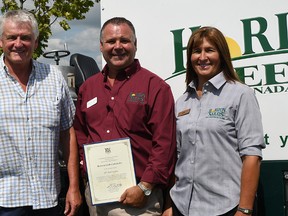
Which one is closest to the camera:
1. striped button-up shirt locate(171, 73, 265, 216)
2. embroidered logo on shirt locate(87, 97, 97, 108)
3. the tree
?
striped button-up shirt locate(171, 73, 265, 216)

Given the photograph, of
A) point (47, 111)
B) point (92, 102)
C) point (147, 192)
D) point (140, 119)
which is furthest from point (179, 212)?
point (47, 111)

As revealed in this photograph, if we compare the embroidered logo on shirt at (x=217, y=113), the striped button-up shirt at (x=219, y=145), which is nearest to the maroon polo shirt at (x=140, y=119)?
the striped button-up shirt at (x=219, y=145)

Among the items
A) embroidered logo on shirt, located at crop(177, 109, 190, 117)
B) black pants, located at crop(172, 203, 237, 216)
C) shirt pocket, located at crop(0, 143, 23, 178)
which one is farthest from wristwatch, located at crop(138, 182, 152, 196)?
shirt pocket, located at crop(0, 143, 23, 178)

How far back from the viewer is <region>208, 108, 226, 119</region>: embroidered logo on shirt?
2.38 meters

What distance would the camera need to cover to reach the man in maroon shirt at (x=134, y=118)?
2584 mm

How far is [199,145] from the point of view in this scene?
2416mm

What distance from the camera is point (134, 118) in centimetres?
262

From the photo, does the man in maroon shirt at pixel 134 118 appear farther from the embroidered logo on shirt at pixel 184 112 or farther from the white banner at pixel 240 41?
the white banner at pixel 240 41

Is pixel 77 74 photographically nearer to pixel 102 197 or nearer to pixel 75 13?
pixel 102 197

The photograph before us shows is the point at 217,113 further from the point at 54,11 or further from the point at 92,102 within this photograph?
the point at 54,11

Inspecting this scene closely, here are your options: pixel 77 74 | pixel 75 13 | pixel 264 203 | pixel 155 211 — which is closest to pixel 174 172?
pixel 155 211

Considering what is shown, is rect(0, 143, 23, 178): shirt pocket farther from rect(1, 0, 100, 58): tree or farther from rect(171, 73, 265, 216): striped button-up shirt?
rect(1, 0, 100, 58): tree

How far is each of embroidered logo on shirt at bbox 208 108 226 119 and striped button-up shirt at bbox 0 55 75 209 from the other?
2.88ft

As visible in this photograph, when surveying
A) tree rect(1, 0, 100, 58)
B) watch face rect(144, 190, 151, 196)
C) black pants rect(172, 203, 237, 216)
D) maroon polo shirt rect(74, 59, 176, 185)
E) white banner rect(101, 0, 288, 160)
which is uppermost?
tree rect(1, 0, 100, 58)
